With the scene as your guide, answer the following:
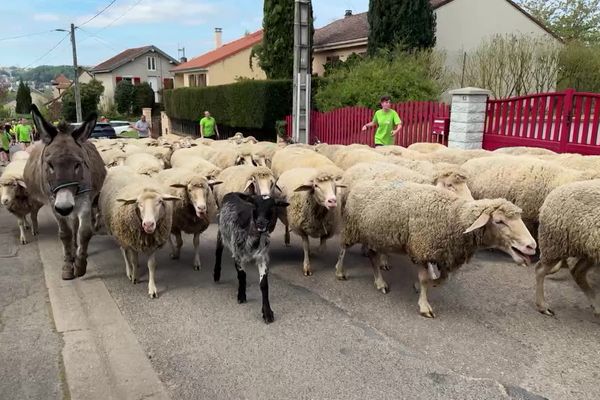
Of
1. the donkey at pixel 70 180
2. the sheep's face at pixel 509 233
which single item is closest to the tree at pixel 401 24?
the donkey at pixel 70 180

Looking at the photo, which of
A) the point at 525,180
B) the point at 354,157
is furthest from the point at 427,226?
the point at 354,157

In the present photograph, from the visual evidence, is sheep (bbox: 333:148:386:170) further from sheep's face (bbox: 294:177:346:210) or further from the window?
the window

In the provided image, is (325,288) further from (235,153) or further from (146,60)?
(146,60)

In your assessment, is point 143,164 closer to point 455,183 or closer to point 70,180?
point 70,180

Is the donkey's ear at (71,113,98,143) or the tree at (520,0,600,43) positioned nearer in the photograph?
the donkey's ear at (71,113,98,143)

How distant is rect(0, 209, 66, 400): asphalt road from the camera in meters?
3.16

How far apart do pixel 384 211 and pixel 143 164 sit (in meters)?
4.19

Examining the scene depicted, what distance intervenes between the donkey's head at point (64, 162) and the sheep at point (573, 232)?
423cm

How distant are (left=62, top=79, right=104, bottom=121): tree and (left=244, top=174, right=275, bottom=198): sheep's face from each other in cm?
4195

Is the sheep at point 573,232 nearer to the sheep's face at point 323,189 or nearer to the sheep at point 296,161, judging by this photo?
the sheep's face at point 323,189

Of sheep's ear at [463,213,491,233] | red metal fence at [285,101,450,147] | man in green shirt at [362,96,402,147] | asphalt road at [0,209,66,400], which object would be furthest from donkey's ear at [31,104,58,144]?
red metal fence at [285,101,450,147]

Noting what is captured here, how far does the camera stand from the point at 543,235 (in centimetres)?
430

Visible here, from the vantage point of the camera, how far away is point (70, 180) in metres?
4.18

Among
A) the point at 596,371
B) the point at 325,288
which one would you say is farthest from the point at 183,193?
the point at 596,371
